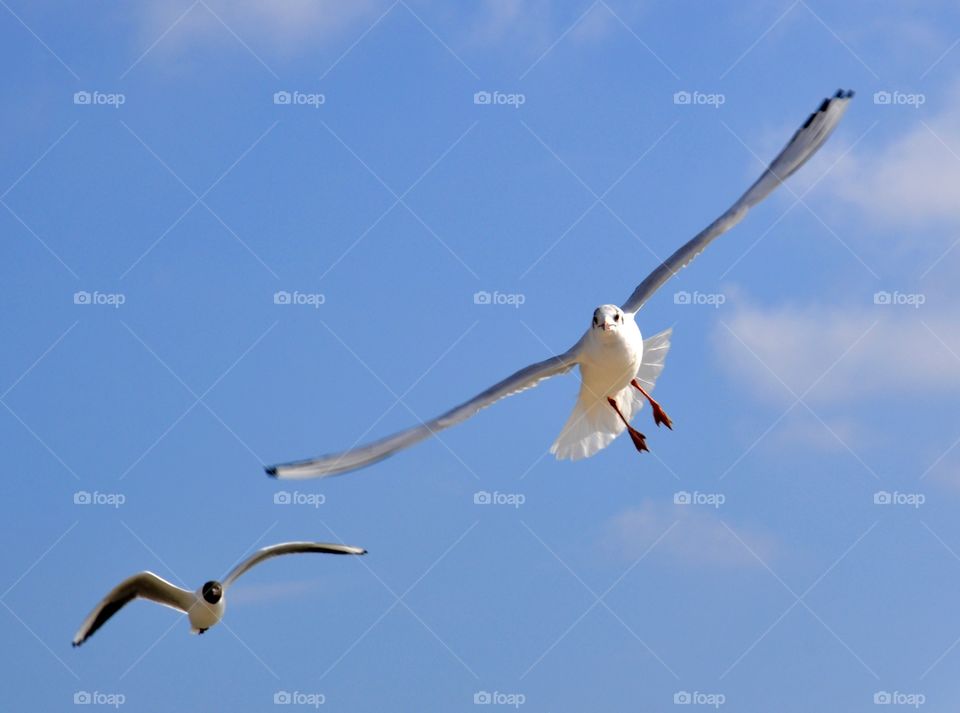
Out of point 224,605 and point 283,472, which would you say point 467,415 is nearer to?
point 283,472

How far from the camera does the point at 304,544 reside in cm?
1540

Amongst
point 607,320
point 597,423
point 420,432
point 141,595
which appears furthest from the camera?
point 141,595

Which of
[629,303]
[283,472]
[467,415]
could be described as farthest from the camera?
[629,303]

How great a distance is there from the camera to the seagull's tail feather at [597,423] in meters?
15.3

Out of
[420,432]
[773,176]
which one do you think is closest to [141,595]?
[420,432]

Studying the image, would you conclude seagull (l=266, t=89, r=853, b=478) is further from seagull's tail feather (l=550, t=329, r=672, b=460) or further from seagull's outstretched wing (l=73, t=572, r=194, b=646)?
seagull's outstretched wing (l=73, t=572, r=194, b=646)

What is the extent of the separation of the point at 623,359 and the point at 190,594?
462cm

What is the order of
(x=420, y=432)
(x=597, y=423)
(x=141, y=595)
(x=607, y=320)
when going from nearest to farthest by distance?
(x=420, y=432) → (x=607, y=320) → (x=597, y=423) → (x=141, y=595)

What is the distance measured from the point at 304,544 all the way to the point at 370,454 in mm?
2430

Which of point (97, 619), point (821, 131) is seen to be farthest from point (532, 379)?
point (97, 619)

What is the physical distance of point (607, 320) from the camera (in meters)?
14.4

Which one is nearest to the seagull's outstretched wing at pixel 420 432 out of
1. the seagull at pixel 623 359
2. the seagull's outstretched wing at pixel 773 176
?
the seagull at pixel 623 359

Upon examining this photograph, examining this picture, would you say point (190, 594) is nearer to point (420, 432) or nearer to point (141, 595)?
point (141, 595)

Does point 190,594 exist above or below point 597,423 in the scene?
below
